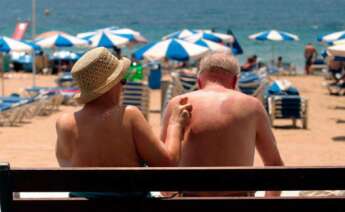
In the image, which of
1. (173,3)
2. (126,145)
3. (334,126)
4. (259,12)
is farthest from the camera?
(173,3)

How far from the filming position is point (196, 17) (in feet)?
257

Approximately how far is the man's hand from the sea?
37.2m

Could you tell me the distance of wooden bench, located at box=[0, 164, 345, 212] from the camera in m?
2.78

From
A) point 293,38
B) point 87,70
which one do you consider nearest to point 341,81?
point 293,38

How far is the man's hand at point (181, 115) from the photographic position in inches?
134

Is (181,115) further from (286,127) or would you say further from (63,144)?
(286,127)

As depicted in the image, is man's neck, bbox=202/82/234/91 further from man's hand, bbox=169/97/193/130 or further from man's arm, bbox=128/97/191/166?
man's arm, bbox=128/97/191/166

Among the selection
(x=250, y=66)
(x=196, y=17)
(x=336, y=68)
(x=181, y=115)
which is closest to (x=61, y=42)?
(x=250, y=66)

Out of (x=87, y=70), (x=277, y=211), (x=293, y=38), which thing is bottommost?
(x=293, y=38)

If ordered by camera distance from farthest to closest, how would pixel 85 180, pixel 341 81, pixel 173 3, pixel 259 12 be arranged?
pixel 173 3, pixel 259 12, pixel 341 81, pixel 85 180

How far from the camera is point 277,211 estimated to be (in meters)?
2.86

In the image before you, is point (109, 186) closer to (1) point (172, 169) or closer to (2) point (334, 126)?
(1) point (172, 169)

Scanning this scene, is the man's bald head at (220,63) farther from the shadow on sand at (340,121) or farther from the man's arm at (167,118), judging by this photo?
the shadow on sand at (340,121)

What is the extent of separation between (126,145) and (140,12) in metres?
83.8
